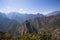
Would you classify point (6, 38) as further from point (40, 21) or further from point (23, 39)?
point (40, 21)

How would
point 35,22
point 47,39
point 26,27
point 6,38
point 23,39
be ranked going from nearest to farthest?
point 23,39
point 6,38
point 47,39
point 26,27
point 35,22

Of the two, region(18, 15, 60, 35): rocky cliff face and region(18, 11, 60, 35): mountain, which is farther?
region(18, 15, 60, 35): rocky cliff face

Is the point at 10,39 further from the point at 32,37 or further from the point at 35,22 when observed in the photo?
the point at 35,22

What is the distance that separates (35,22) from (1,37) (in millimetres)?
100277

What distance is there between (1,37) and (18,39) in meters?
2.82

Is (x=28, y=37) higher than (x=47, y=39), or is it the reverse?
(x=28, y=37)

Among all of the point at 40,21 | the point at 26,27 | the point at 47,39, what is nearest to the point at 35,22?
the point at 40,21

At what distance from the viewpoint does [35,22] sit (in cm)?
11562

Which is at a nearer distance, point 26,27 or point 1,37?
point 1,37

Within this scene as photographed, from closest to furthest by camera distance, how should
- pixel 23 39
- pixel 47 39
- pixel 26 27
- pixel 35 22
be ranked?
pixel 23 39 → pixel 47 39 → pixel 26 27 → pixel 35 22

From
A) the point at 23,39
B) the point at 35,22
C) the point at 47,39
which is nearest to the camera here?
the point at 23,39

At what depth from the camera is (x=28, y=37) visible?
534 inches

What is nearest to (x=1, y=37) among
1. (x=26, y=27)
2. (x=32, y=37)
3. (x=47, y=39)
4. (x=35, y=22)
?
(x=32, y=37)

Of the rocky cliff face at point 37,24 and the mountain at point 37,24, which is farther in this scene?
the rocky cliff face at point 37,24
